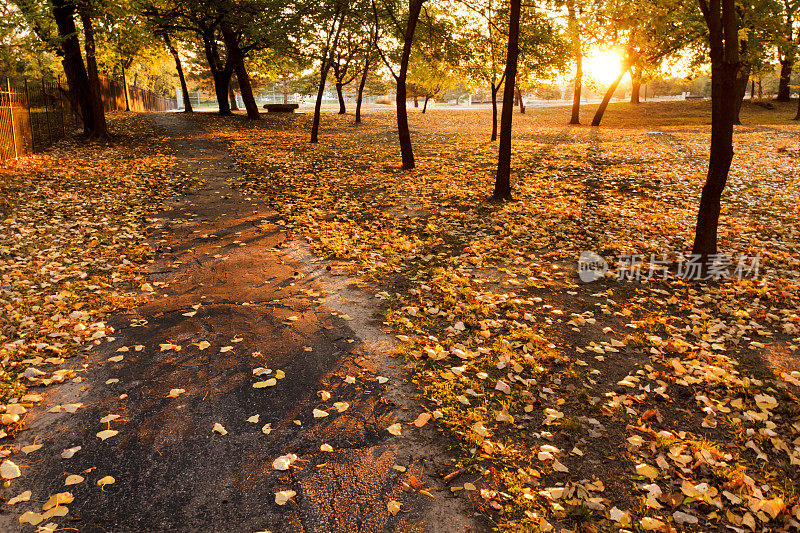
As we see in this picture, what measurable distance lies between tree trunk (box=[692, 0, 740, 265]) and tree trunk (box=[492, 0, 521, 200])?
372 cm

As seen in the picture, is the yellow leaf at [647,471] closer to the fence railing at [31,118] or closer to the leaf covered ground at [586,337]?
the leaf covered ground at [586,337]

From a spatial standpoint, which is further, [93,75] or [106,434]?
[93,75]

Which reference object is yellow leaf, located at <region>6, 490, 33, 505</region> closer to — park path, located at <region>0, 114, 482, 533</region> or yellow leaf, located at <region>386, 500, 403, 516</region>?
park path, located at <region>0, 114, 482, 533</region>

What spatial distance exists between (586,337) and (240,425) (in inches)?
163

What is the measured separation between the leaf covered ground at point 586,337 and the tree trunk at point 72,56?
33.9ft

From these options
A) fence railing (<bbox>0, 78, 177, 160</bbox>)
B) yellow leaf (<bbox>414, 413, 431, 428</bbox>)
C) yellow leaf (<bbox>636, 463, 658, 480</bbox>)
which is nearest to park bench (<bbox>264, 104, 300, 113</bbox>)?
fence railing (<bbox>0, 78, 177, 160</bbox>)

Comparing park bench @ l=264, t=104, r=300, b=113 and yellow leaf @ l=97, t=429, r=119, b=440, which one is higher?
park bench @ l=264, t=104, r=300, b=113

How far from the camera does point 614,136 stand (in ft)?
80.8

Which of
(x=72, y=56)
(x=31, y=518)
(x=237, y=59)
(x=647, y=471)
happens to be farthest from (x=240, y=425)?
(x=237, y=59)

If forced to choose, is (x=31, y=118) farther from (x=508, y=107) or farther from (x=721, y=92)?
(x=721, y=92)

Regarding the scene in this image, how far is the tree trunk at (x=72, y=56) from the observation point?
17.7 m

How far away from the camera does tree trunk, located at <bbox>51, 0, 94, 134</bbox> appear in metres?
17.7

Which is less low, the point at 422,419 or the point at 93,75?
the point at 93,75

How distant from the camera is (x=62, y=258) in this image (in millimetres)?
7715
